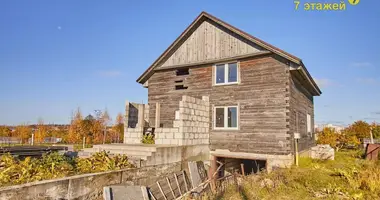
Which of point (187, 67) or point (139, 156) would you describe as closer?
point (139, 156)

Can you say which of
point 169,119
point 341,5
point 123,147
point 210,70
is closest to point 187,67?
point 210,70

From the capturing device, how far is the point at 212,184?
38.1 ft

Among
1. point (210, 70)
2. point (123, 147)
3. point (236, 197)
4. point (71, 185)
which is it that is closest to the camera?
point (71, 185)

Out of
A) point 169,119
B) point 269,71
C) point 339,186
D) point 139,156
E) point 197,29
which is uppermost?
point 197,29

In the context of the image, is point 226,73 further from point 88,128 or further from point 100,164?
point 88,128

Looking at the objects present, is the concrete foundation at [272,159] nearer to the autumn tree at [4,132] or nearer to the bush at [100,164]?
the bush at [100,164]

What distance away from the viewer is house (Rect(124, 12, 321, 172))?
11.8 meters

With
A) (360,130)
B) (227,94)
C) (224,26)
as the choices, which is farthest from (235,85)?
(360,130)

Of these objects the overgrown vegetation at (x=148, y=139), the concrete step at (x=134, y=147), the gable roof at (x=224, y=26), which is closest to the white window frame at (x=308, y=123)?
the gable roof at (x=224, y=26)

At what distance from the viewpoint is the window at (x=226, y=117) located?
Result: 13.2 metres

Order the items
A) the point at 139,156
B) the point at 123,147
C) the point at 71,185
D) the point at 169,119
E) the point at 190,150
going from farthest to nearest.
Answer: the point at 169,119 → the point at 190,150 → the point at 123,147 → the point at 139,156 → the point at 71,185

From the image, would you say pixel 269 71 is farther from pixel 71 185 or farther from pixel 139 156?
pixel 71 185

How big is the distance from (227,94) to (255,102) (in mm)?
1673

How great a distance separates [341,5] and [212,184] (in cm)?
1064
